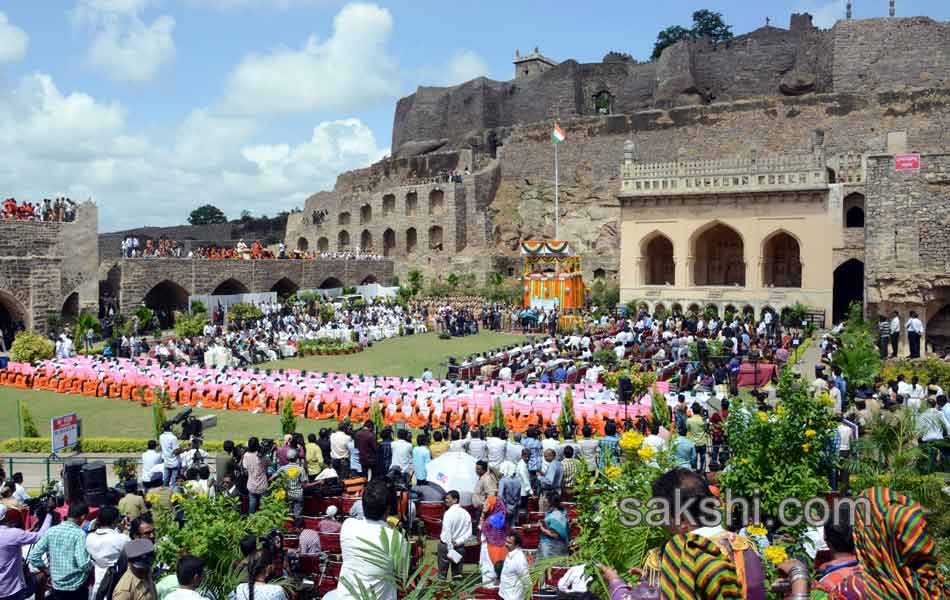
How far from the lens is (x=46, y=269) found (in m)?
28.7

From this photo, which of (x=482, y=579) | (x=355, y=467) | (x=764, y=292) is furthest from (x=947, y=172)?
(x=482, y=579)

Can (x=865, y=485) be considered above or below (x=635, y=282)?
below

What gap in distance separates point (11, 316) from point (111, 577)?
27.0 meters

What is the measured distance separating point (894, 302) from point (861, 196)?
1190cm

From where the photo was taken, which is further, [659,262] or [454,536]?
[659,262]

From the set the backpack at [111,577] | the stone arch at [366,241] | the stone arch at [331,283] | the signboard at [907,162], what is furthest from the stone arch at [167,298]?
the backpack at [111,577]

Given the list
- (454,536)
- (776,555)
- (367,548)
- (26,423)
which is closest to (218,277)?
(26,423)

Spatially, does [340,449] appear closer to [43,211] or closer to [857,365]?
[857,365]

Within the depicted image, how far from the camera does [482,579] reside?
6250mm

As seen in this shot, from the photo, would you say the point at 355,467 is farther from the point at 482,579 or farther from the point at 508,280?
the point at 508,280

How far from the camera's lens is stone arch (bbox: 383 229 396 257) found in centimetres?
5412

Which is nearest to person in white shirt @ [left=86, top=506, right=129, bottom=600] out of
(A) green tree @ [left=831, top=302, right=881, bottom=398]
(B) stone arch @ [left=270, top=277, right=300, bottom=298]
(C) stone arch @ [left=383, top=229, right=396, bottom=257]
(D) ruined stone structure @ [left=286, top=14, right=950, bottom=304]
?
(A) green tree @ [left=831, top=302, right=881, bottom=398]

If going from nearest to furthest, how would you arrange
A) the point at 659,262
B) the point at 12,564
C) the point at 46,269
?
the point at 12,564, the point at 46,269, the point at 659,262

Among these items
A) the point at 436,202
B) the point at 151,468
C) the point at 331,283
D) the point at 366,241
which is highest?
the point at 436,202
